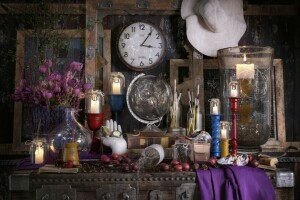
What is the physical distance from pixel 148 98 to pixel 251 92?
754 millimetres

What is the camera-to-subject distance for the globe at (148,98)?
3.19 m

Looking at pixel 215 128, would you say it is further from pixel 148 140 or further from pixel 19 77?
pixel 19 77

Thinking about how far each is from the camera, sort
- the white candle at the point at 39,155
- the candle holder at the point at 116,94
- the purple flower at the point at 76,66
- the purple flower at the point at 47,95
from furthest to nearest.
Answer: the candle holder at the point at 116,94
the purple flower at the point at 76,66
the purple flower at the point at 47,95
the white candle at the point at 39,155

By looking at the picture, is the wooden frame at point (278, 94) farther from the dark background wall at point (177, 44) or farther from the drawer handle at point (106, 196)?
the drawer handle at point (106, 196)

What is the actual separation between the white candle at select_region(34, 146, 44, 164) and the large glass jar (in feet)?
4.33

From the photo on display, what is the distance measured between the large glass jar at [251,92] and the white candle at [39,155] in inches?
51.9

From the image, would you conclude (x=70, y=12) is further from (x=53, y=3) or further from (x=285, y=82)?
(x=285, y=82)

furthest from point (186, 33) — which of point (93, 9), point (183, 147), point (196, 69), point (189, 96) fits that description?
point (183, 147)

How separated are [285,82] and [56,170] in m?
2.04

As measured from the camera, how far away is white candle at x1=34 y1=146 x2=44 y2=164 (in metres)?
2.61

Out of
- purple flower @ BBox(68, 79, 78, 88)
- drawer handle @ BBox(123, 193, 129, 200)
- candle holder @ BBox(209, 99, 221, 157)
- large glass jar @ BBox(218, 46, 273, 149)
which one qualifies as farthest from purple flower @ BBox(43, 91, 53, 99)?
large glass jar @ BBox(218, 46, 273, 149)

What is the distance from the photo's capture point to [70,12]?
340 centimetres

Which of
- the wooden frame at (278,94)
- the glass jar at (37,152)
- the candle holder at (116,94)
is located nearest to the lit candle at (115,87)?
the candle holder at (116,94)

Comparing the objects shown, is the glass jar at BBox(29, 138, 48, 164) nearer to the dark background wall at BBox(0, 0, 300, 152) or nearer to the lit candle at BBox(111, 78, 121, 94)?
the lit candle at BBox(111, 78, 121, 94)
